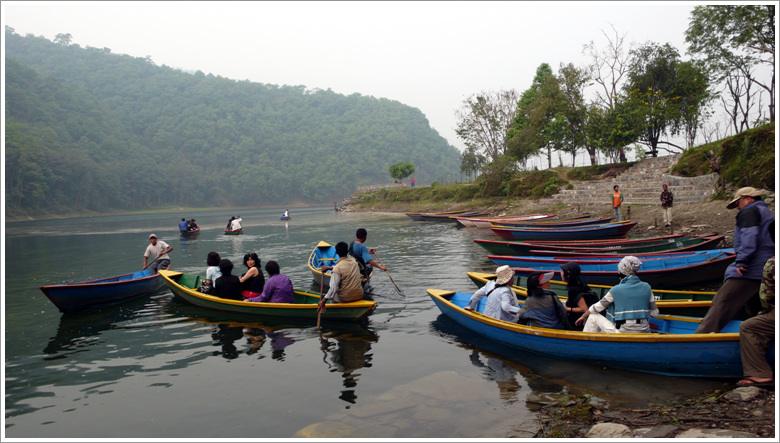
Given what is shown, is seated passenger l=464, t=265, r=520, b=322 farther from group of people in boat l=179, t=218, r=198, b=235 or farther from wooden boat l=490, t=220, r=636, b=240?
group of people in boat l=179, t=218, r=198, b=235

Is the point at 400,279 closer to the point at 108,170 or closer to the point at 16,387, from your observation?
the point at 16,387

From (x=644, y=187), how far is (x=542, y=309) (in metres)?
25.1

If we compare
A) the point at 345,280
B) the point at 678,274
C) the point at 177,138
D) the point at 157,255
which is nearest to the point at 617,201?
the point at 678,274

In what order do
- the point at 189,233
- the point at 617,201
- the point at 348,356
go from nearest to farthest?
the point at 348,356 < the point at 617,201 < the point at 189,233

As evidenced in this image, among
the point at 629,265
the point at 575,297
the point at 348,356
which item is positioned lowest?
the point at 348,356

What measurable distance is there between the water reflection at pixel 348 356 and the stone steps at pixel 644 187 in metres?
20.9

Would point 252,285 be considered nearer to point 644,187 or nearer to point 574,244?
point 574,244

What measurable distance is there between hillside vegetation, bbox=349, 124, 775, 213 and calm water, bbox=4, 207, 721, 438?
1627cm

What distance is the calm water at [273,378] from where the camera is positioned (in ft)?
17.9

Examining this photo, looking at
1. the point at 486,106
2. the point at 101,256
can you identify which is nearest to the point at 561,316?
the point at 101,256

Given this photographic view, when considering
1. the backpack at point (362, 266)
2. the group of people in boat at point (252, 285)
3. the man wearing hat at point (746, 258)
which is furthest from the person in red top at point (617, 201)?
the group of people in boat at point (252, 285)

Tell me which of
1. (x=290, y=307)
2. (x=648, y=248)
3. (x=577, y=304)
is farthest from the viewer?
(x=648, y=248)

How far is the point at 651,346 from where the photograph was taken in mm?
5809

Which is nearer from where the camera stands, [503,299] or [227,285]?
[503,299]
